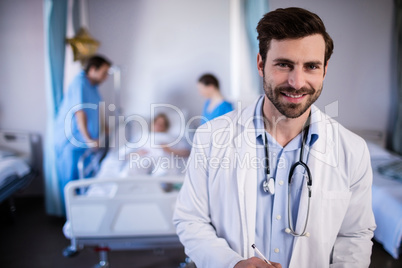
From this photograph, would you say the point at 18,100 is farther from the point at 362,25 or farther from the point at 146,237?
the point at 362,25

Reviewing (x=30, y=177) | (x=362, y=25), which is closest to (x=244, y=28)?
(x=362, y=25)

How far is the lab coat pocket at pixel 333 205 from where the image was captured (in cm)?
72

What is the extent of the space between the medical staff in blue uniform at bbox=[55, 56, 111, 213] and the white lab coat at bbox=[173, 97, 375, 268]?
4.59 ft

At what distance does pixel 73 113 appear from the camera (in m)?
1.95

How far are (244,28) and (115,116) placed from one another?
143 centimetres

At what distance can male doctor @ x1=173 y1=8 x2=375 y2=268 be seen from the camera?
72cm

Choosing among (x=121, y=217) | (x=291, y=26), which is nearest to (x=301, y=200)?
(x=291, y=26)

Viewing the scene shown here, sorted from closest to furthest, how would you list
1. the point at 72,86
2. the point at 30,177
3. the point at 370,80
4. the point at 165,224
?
the point at 370,80 < the point at 165,224 < the point at 72,86 < the point at 30,177

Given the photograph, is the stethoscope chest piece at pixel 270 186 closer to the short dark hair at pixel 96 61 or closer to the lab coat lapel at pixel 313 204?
the lab coat lapel at pixel 313 204

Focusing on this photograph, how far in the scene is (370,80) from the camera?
0.85m

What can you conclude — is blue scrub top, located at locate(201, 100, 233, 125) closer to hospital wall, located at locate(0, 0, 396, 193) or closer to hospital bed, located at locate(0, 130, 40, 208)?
hospital wall, located at locate(0, 0, 396, 193)

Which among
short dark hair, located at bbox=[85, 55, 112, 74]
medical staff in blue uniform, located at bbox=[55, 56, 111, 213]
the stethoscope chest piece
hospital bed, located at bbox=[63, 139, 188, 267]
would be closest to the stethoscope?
the stethoscope chest piece

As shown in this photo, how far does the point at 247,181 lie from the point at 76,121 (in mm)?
1554

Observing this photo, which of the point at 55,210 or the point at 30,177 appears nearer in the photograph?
the point at 55,210
